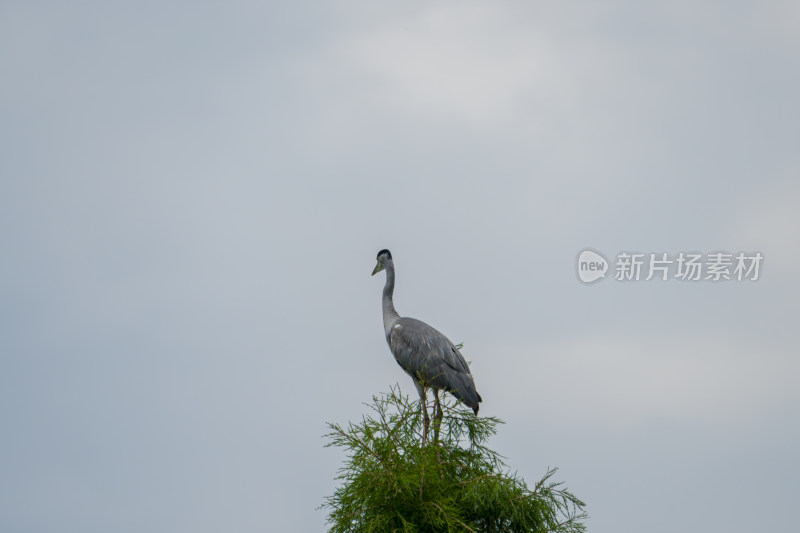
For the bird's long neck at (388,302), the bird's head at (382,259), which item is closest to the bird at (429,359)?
the bird's long neck at (388,302)

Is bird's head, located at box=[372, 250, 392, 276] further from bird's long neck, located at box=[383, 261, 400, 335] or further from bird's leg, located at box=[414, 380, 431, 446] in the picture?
bird's leg, located at box=[414, 380, 431, 446]

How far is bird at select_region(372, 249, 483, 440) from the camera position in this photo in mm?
11953

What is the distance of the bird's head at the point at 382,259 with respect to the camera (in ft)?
44.1

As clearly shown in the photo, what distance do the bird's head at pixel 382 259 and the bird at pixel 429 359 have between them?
0.65 meters

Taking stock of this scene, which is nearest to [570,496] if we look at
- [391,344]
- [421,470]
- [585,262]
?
[421,470]

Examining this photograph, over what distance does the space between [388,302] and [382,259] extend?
601mm

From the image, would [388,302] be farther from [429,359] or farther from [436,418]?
[436,418]

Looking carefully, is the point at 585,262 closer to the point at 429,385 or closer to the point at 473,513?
the point at 429,385

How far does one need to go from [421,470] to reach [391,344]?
302 cm

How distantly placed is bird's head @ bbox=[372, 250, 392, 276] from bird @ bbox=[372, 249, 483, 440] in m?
0.65

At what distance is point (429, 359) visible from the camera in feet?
40.3

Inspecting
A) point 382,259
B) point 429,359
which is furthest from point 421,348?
point 382,259

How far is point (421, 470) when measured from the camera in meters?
10.2

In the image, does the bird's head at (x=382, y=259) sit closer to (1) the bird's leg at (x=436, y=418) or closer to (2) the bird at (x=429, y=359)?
(2) the bird at (x=429, y=359)
